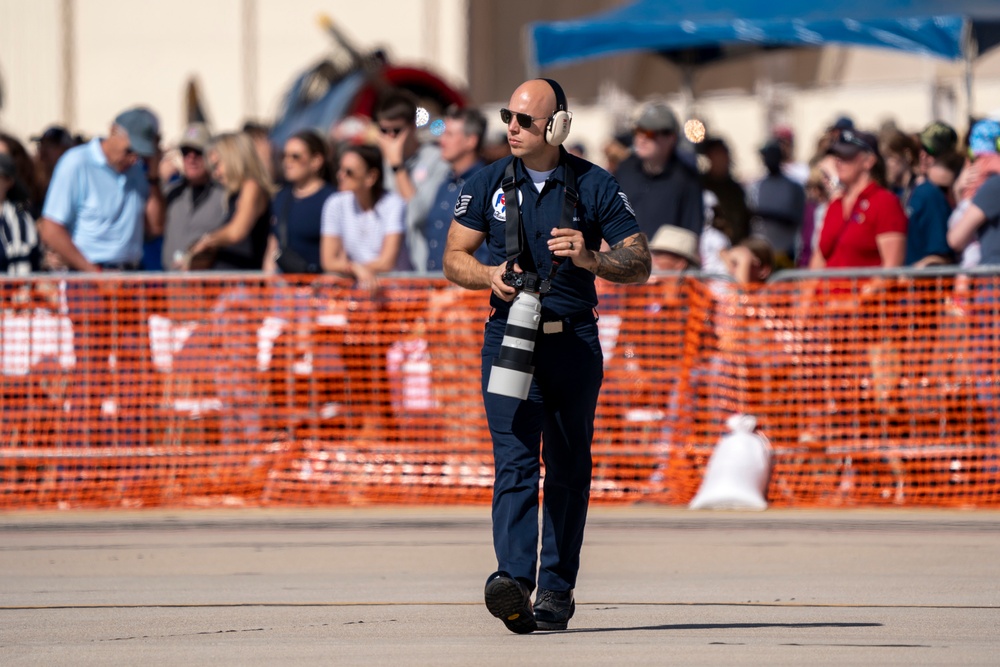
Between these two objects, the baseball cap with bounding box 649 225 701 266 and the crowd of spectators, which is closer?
the crowd of spectators

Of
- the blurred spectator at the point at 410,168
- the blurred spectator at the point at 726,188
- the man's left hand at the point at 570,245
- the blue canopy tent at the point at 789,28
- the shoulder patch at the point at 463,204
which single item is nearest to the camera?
the man's left hand at the point at 570,245

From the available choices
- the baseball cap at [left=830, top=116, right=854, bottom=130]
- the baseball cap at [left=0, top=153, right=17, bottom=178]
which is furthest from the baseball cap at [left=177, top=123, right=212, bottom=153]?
the baseball cap at [left=830, top=116, right=854, bottom=130]

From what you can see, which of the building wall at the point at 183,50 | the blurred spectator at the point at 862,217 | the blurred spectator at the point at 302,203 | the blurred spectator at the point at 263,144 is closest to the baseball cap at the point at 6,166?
the blurred spectator at the point at 302,203

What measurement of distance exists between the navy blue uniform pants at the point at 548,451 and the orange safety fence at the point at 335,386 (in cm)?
404

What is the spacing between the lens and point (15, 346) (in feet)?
36.1

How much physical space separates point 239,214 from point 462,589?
471 centimetres

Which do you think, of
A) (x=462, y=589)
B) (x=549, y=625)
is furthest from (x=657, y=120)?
(x=549, y=625)

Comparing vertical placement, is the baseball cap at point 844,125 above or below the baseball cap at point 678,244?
above

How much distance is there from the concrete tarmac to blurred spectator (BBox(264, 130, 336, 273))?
1875 mm

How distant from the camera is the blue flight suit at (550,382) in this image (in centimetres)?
663

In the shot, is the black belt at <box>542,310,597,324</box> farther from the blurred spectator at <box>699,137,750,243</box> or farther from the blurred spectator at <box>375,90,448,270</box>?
the blurred spectator at <box>699,137,750,243</box>

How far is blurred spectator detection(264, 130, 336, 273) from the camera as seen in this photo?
1165 cm

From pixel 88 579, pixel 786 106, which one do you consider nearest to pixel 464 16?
pixel 786 106

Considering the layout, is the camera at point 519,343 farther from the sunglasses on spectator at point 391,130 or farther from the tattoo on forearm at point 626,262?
the sunglasses on spectator at point 391,130
